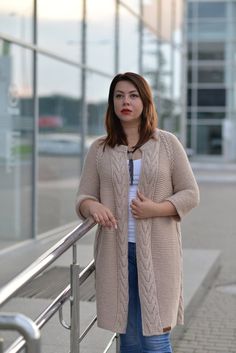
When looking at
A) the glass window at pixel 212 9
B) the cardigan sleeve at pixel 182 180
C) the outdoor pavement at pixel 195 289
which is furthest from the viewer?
the glass window at pixel 212 9

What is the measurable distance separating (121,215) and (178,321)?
0.62 metres

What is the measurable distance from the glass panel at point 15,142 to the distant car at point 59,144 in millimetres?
523

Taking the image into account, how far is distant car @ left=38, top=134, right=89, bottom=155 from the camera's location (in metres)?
10.3

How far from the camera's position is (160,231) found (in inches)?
120

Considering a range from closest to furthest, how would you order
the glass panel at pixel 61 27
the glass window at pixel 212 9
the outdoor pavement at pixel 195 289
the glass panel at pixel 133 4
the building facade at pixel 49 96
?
the outdoor pavement at pixel 195 289 < the building facade at pixel 49 96 < the glass panel at pixel 61 27 < the glass panel at pixel 133 4 < the glass window at pixel 212 9

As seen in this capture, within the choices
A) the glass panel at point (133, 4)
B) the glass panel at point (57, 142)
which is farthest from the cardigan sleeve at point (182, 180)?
the glass panel at point (133, 4)

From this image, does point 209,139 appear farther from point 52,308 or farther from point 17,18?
point 52,308

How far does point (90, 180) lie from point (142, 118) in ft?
1.21

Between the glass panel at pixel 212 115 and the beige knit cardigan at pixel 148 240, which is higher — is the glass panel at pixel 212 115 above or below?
above

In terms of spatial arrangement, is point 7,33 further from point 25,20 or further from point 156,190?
point 156,190

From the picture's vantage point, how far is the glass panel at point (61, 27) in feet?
34.5

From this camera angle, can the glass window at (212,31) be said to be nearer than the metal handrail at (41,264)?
No

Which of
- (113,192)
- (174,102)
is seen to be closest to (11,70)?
(113,192)

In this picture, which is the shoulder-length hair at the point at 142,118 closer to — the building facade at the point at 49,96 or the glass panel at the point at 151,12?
the building facade at the point at 49,96
